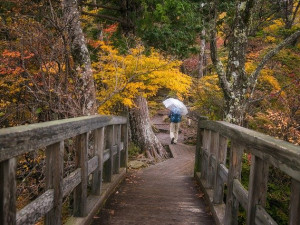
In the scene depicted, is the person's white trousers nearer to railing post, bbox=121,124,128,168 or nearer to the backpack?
the backpack

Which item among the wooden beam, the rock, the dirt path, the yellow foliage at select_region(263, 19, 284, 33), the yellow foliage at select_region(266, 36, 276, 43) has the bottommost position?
the rock

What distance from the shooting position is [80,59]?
747cm

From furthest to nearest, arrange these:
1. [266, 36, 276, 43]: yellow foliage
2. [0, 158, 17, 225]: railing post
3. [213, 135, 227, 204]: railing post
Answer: [266, 36, 276, 43]: yellow foliage < [213, 135, 227, 204]: railing post < [0, 158, 17, 225]: railing post

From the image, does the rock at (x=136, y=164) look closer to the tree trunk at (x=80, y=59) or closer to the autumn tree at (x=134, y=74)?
the autumn tree at (x=134, y=74)

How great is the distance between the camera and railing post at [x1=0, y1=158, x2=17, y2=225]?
1771 millimetres

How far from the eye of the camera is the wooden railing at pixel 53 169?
182 centimetres

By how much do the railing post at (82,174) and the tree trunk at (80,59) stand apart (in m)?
3.16

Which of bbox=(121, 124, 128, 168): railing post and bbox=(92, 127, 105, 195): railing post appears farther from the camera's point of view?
bbox=(121, 124, 128, 168): railing post

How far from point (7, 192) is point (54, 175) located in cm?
89

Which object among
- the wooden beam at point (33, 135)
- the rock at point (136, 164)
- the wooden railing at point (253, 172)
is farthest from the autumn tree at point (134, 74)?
the wooden beam at point (33, 135)

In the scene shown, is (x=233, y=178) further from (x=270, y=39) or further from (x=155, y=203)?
(x=270, y=39)

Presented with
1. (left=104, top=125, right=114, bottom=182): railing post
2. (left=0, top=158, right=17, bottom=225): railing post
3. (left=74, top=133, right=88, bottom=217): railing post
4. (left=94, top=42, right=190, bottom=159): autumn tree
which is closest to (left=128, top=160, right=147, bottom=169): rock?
(left=94, top=42, right=190, bottom=159): autumn tree

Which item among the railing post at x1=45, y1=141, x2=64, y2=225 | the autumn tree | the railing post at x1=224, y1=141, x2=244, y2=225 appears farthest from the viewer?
the autumn tree

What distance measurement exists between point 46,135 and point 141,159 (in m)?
8.77
